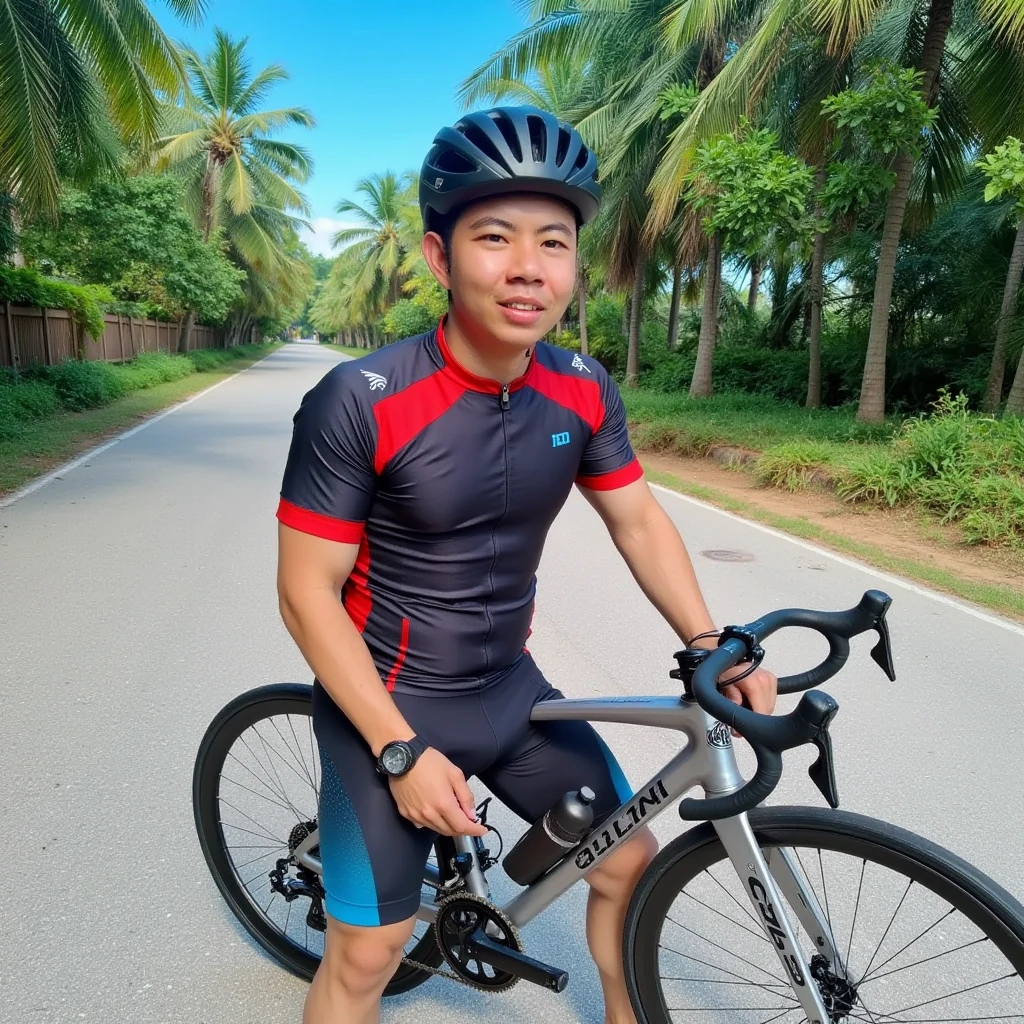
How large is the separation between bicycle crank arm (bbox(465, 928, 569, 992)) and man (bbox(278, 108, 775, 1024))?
4.3 inches

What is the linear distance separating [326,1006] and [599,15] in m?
18.5

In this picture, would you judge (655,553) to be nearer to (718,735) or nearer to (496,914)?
(718,735)

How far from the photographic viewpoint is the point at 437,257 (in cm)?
164

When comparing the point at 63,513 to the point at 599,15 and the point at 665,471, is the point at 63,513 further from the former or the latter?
the point at 599,15

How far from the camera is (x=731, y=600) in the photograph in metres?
5.82

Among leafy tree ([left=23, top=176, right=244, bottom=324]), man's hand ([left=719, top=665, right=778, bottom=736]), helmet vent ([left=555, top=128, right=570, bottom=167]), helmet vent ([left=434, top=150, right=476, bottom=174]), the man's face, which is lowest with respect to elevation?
man's hand ([left=719, top=665, right=778, bottom=736])

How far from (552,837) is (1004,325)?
13847mm

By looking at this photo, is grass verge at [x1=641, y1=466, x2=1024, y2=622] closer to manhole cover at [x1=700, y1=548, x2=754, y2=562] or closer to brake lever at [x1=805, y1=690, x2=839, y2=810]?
manhole cover at [x1=700, y1=548, x2=754, y2=562]

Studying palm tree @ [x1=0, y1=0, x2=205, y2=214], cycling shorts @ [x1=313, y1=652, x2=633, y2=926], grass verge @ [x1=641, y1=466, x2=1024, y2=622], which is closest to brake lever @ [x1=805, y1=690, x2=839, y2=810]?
cycling shorts @ [x1=313, y1=652, x2=633, y2=926]

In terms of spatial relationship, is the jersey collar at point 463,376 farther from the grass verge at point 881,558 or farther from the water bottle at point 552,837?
the grass verge at point 881,558

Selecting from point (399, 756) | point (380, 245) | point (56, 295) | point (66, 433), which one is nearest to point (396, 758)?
point (399, 756)

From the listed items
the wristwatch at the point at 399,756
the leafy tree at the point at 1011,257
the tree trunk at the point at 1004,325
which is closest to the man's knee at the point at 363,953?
the wristwatch at the point at 399,756

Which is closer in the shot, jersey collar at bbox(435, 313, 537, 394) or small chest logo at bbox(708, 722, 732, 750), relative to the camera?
small chest logo at bbox(708, 722, 732, 750)

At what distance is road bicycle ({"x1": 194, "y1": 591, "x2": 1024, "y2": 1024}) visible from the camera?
1.33 m
